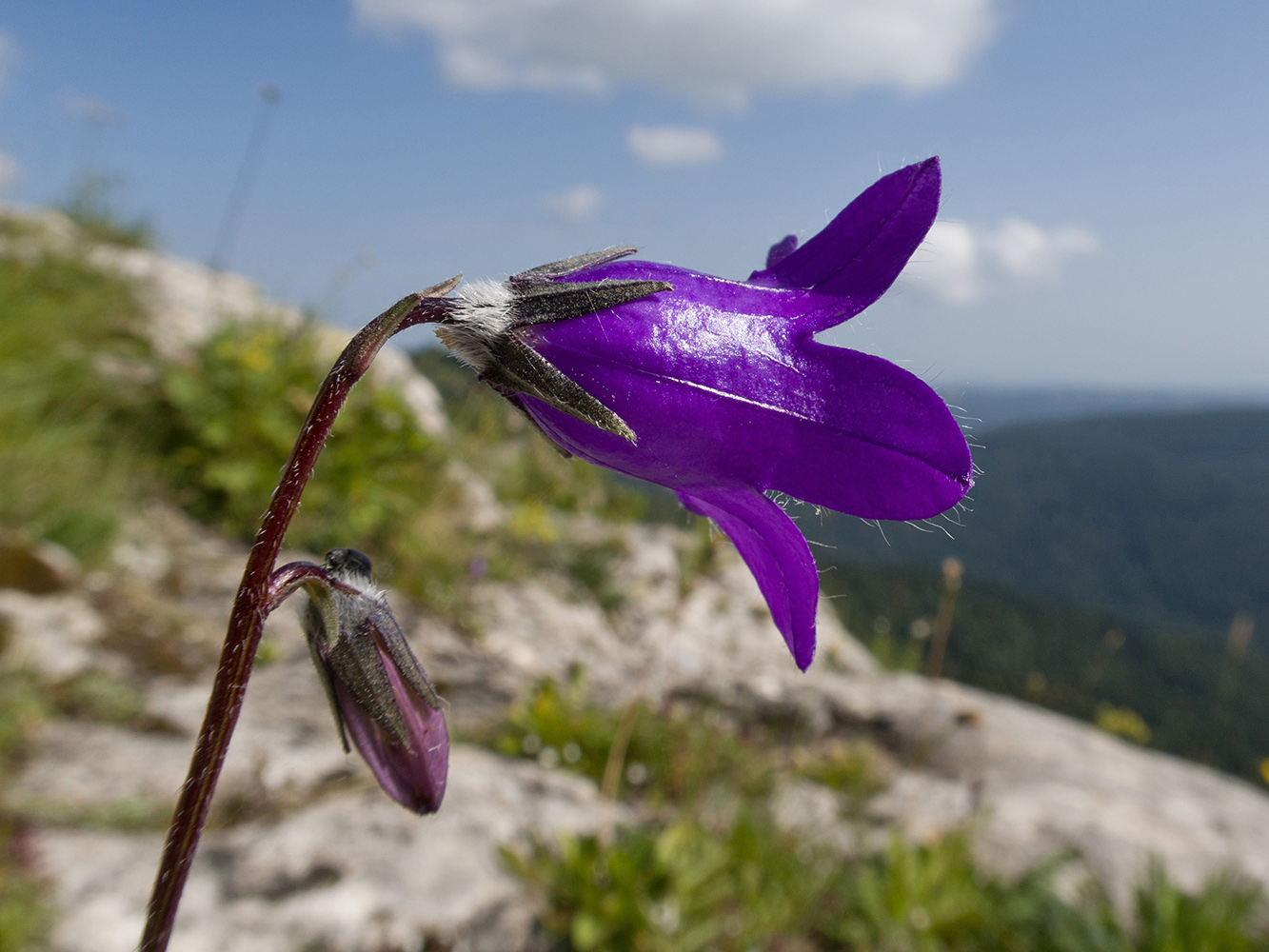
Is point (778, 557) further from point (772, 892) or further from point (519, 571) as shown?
point (519, 571)

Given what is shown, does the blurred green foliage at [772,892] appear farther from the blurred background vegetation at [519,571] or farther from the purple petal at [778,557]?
the purple petal at [778,557]

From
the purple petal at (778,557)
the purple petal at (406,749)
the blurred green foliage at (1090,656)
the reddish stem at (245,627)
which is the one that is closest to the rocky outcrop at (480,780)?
the purple petal at (406,749)

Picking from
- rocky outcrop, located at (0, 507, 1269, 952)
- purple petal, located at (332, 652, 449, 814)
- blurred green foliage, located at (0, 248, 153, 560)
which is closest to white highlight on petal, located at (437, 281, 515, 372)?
purple petal, located at (332, 652, 449, 814)

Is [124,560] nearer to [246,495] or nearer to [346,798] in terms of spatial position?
[246,495]

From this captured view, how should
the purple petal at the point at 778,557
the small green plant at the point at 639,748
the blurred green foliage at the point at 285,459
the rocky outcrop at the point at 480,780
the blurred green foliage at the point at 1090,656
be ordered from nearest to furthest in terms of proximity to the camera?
the purple petal at the point at 778,557, the rocky outcrop at the point at 480,780, the small green plant at the point at 639,748, the blurred green foliage at the point at 285,459, the blurred green foliage at the point at 1090,656

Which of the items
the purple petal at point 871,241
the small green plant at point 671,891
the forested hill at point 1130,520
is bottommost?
the small green plant at point 671,891

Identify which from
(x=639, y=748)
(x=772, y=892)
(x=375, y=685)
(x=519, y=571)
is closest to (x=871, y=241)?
(x=375, y=685)
